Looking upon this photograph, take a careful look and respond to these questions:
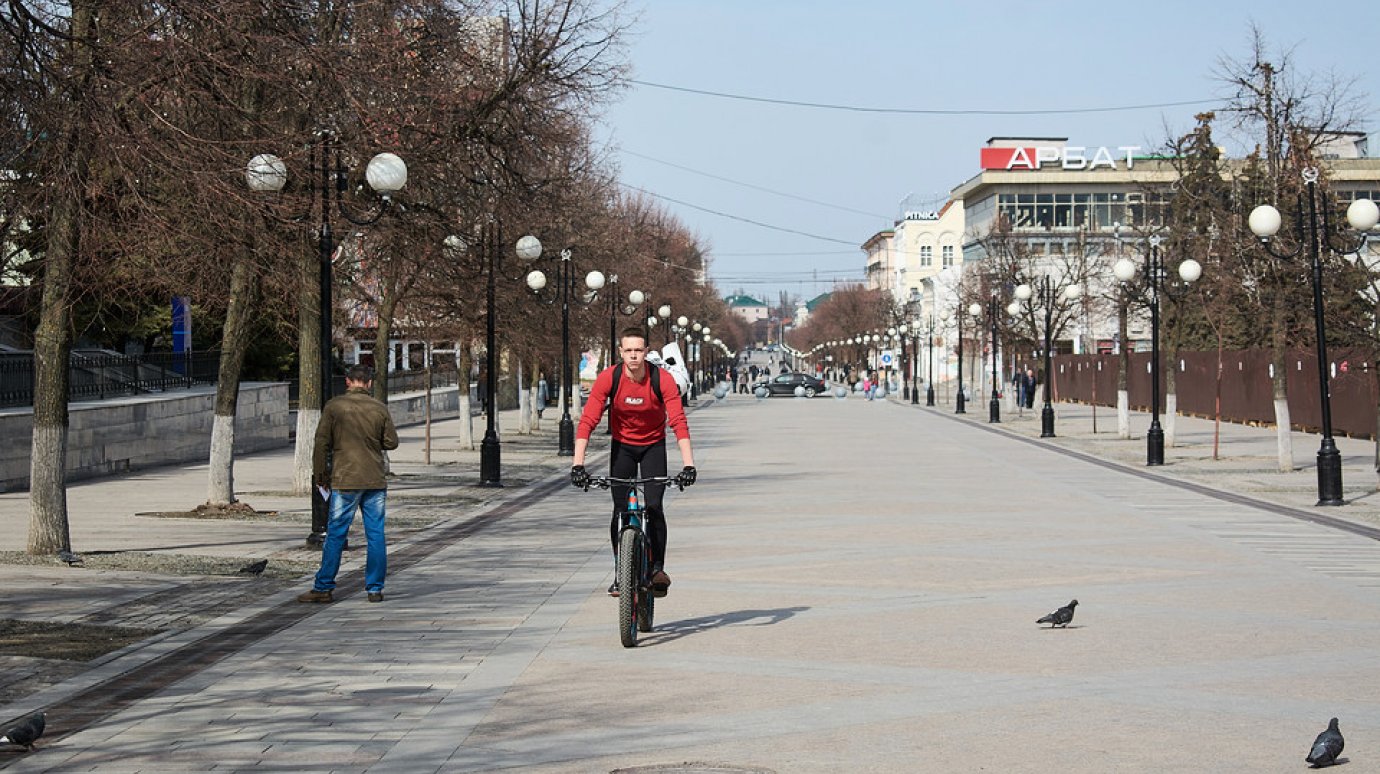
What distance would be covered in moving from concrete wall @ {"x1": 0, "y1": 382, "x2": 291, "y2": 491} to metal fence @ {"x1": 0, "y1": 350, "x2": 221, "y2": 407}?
49cm

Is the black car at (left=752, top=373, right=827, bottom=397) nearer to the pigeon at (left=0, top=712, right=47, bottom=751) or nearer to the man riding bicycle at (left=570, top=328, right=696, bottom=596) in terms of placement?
the man riding bicycle at (left=570, top=328, right=696, bottom=596)

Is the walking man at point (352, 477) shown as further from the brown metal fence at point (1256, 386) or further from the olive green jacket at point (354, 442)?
the brown metal fence at point (1256, 386)

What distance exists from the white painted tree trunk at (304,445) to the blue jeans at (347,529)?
9399 millimetres

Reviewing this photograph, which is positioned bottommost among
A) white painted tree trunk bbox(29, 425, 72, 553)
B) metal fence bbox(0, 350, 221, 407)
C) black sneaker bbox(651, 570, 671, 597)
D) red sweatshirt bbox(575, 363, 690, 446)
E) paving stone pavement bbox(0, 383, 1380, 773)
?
paving stone pavement bbox(0, 383, 1380, 773)

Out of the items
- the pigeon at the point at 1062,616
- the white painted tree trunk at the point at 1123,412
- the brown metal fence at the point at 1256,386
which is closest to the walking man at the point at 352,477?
the pigeon at the point at 1062,616

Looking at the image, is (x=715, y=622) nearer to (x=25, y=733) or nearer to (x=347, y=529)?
(x=347, y=529)

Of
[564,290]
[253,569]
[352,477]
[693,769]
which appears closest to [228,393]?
[253,569]

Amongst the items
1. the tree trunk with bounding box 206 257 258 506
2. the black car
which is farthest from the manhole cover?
the black car

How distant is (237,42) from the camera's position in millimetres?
13172

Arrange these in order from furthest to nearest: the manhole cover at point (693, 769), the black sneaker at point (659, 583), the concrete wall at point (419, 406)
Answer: the concrete wall at point (419, 406) → the black sneaker at point (659, 583) → the manhole cover at point (693, 769)

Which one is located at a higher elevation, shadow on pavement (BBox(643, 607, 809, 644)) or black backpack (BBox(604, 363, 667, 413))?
black backpack (BBox(604, 363, 667, 413))

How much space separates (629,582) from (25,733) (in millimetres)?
3931

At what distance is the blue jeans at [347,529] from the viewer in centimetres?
1338

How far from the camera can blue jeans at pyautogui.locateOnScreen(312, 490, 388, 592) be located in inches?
527
